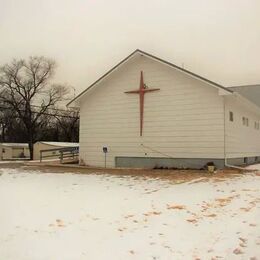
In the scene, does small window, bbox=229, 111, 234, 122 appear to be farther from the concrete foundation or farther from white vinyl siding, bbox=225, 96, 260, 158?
the concrete foundation

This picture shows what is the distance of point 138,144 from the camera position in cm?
2048

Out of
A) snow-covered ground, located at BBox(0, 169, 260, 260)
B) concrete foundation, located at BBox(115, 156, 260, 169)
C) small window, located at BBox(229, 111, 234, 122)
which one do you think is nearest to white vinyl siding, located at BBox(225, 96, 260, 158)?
small window, located at BBox(229, 111, 234, 122)

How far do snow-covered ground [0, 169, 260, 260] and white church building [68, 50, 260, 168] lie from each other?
6.64m

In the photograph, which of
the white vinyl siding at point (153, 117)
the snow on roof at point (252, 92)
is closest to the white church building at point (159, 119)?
the white vinyl siding at point (153, 117)

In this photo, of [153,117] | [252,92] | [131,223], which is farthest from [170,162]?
[252,92]

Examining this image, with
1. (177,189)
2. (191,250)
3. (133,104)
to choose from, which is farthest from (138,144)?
(191,250)

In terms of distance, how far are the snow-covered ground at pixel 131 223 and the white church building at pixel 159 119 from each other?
6641 millimetres

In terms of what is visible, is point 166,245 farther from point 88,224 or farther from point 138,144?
point 138,144

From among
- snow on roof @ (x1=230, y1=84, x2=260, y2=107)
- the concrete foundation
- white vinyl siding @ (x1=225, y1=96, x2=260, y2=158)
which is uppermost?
snow on roof @ (x1=230, y1=84, x2=260, y2=107)

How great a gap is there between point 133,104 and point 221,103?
472cm

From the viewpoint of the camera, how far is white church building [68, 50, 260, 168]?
18.4 metres

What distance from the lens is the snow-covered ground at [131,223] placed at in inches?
242

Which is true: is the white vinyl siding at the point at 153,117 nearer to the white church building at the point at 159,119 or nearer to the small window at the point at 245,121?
the white church building at the point at 159,119

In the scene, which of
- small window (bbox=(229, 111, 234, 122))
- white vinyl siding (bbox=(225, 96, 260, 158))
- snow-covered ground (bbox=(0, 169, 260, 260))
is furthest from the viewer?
small window (bbox=(229, 111, 234, 122))
